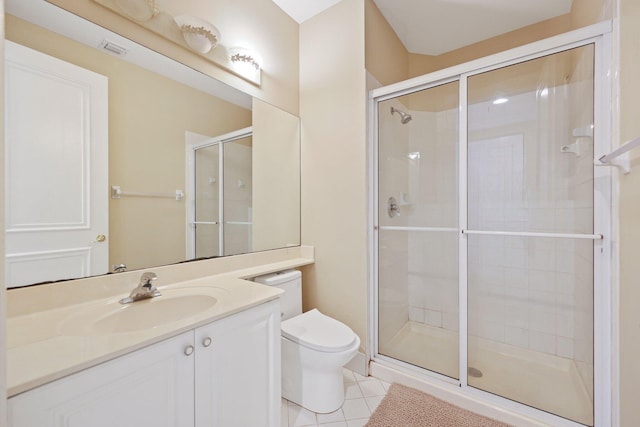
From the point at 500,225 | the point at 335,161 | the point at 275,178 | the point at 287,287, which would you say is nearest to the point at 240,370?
the point at 287,287

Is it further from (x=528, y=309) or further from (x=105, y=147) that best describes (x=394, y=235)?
(x=105, y=147)

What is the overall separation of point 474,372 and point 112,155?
237 cm

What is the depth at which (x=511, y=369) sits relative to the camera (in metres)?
1.77

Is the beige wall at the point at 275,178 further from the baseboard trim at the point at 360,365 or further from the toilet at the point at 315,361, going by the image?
the baseboard trim at the point at 360,365

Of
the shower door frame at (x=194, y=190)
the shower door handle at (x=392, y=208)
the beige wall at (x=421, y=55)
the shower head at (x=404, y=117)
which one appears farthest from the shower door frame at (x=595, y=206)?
the shower door frame at (x=194, y=190)

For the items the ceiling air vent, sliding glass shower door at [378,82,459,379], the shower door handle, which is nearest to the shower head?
sliding glass shower door at [378,82,459,379]

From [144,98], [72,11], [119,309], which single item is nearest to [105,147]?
[144,98]

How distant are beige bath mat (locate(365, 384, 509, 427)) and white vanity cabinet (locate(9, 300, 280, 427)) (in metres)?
0.66

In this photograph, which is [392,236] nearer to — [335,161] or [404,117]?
[335,161]

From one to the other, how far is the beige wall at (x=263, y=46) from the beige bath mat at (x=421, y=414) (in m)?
2.15

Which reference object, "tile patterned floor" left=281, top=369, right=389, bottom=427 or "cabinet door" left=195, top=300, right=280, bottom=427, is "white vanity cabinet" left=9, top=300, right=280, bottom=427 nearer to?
"cabinet door" left=195, top=300, right=280, bottom=427

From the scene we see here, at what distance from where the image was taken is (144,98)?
1.38m

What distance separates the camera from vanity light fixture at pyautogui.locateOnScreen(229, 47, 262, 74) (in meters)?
1.75

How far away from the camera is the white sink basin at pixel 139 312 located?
0.98m
